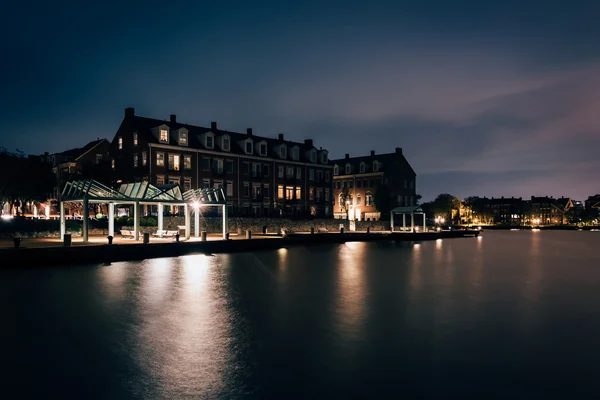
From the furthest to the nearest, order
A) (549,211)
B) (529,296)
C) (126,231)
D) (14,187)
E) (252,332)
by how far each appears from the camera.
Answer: (549,211)
(14,187)
(126,231)
(529,296)
(252,332)

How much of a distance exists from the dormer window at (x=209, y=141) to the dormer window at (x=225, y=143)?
1.86 m

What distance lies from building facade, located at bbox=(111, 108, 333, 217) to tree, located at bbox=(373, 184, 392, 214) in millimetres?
10174

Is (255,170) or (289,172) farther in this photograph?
(289,172)

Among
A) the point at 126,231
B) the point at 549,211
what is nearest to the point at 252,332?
the point at 126,231

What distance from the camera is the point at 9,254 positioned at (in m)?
25.6

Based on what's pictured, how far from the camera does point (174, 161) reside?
5509 centimetres

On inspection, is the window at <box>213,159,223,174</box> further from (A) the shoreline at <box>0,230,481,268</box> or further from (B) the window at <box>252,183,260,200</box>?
(A) the shoreline at <box>0,230,481,268</box>

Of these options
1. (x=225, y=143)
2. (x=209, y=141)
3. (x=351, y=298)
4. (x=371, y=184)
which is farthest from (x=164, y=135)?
(x=371, y=184)

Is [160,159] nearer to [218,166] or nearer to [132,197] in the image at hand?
[218,166]

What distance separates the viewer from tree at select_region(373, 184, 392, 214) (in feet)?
263

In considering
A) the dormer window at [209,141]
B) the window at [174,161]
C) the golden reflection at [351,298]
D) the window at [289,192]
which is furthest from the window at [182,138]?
the golden reflection at [351,298]

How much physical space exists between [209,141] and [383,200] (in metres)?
33.9

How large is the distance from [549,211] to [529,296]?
7874 inches

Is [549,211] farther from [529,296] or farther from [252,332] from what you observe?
[252,332]
